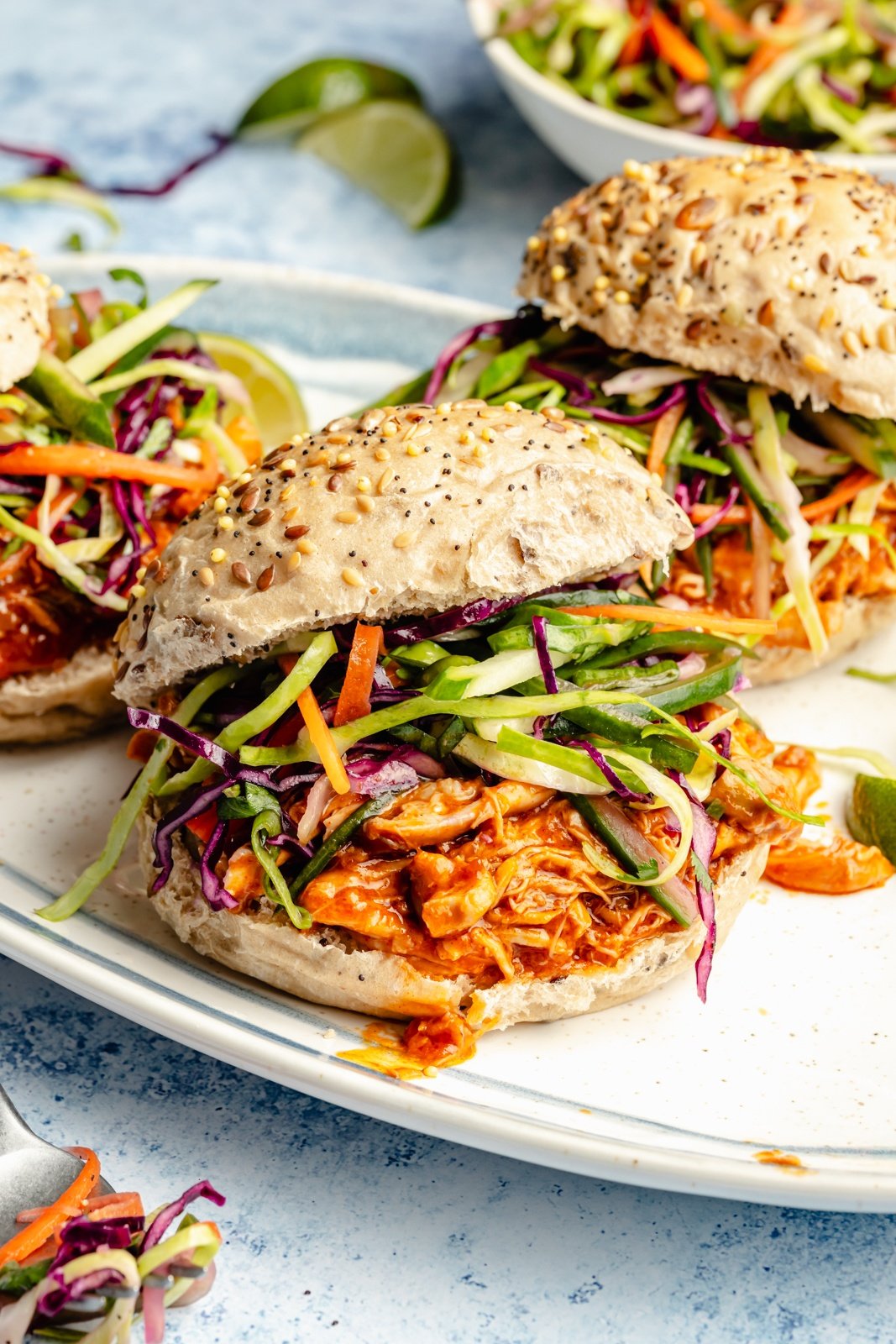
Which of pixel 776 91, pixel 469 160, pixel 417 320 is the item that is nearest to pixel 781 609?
pixel 417 320

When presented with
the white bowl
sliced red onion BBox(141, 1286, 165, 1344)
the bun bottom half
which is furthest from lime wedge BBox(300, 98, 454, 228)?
sliced red onion BBox(141, 1286, 165, 1344)

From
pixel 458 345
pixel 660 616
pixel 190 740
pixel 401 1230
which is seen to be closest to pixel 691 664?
pixel 660 616

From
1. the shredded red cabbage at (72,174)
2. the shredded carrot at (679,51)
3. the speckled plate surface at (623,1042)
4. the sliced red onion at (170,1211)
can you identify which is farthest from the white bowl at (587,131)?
the sliced red onion at (170,1211)

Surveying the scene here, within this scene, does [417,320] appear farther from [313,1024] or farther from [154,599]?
[313,1024]

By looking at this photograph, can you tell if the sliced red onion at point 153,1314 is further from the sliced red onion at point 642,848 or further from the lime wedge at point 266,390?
the lime wedge at point 266,390

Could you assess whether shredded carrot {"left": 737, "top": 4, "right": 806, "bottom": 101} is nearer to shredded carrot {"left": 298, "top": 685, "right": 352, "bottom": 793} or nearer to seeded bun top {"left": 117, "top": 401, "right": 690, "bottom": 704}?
seeded bun top {"left": 117, "top": 401, "right": 690, "bottom": 704}

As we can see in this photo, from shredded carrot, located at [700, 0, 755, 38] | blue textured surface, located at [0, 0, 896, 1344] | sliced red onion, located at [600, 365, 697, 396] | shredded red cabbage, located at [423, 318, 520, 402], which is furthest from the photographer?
shredded carrot, located at [700, 0, 755, 38]
